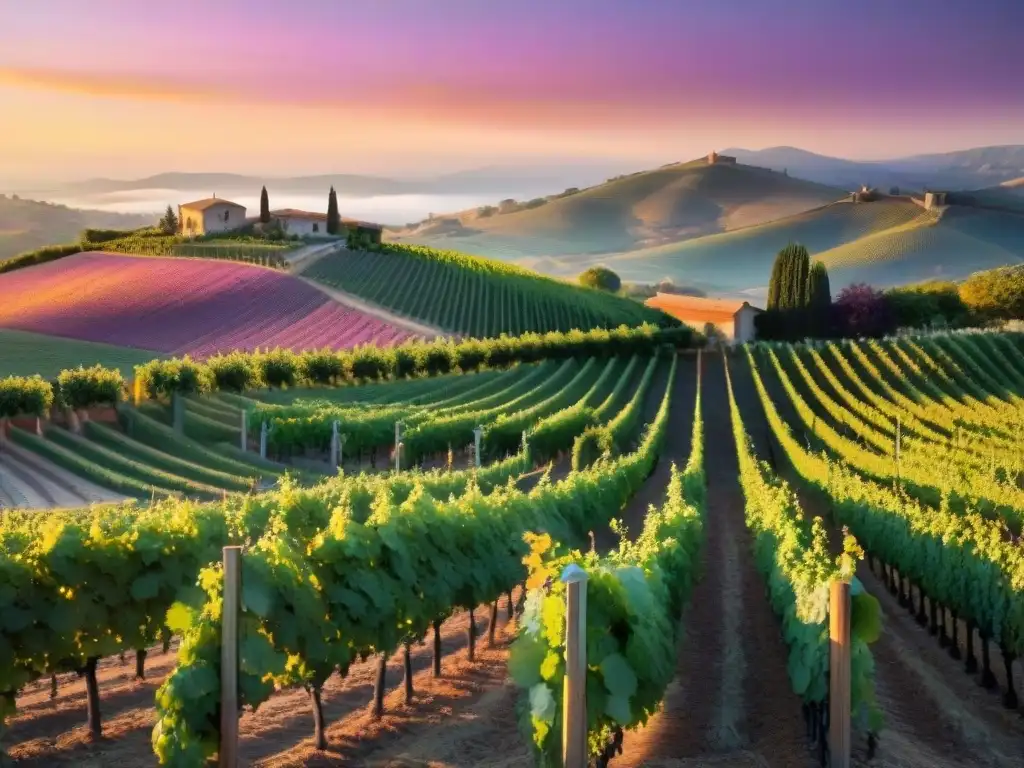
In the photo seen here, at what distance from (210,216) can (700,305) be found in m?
43.7

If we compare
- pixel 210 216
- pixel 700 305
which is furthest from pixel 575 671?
pixel 210 216

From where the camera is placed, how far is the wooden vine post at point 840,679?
7.49 meters

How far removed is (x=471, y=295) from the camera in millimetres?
68938

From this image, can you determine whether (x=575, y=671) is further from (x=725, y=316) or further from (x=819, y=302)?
(x=725, y=316)

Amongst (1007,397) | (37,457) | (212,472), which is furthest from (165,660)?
(1007,397)

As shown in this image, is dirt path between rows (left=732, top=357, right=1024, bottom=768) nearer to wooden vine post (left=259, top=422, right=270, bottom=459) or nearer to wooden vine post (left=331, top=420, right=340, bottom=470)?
wooden vine post (left=331, top=420, right=340, bottom=470)

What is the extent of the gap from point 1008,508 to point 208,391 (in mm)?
29352

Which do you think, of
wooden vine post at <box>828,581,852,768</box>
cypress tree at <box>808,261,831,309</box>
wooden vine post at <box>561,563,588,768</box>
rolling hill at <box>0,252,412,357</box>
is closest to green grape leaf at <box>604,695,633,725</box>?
wooden vine post at <box>561,563,588,768</box>

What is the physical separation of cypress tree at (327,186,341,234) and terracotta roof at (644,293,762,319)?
28.6 m

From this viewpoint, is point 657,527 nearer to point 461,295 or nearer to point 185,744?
point 185,744

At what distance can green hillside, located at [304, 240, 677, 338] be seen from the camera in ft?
206

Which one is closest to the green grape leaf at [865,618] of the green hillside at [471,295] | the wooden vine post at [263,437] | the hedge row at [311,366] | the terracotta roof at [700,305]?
the wooden vine post at [263,437]

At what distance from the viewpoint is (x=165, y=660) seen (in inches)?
504

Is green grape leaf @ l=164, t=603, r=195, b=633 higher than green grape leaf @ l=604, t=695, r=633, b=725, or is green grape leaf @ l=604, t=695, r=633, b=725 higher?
green grape leaf @ l=164, t=603, r=195, b=633
